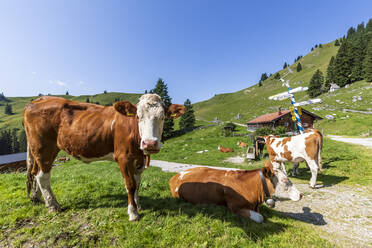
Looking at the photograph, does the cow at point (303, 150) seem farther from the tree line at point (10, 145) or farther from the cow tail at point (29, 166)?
the tree line at point (10, 145)

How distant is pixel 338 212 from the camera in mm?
4645

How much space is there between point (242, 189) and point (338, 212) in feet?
11.1

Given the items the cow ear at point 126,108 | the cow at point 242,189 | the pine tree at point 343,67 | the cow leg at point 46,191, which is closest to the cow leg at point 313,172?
the cow at point 242,189

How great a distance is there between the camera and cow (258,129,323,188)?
675 centimetres

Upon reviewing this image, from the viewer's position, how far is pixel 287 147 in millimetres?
7652

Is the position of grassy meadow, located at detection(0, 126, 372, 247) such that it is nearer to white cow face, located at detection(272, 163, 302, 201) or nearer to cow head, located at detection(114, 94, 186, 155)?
white cow face, located at detection(272, 163, 302, 201)

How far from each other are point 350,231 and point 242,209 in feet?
9.01

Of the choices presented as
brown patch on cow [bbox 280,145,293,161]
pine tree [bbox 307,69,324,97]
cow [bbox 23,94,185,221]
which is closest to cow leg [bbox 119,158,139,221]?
cow [bbox 23,94,185,221]

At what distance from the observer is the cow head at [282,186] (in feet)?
12.2

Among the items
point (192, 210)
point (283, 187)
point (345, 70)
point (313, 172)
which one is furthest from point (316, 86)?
point (192, 210)

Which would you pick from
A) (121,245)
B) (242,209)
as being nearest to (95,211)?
(121,245)

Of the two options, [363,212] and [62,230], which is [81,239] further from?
[363,212]

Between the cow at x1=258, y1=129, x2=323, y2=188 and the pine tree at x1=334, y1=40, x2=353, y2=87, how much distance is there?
7951cm

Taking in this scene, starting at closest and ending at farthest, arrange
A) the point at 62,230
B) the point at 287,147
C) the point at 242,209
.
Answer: the point at 62,230
the point at 242,209
the point at 287,147
